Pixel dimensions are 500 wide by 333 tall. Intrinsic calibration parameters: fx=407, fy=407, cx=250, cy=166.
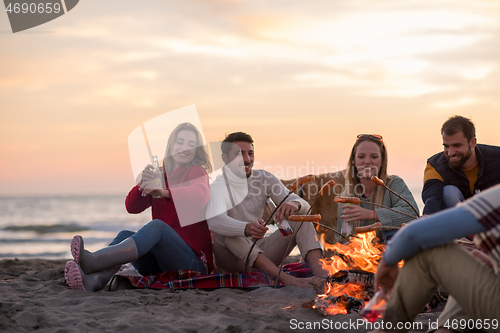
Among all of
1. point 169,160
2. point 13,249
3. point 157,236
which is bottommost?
point 13,249

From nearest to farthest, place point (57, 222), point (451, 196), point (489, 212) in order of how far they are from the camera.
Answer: point (489, 212), point (451, 196), point (57, 222)

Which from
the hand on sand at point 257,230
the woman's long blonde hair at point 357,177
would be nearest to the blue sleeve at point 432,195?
the woman's long blonde hair at point 357,177

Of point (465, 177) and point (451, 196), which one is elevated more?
point (465, 177)

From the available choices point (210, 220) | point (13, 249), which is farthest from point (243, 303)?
point (13, 249)

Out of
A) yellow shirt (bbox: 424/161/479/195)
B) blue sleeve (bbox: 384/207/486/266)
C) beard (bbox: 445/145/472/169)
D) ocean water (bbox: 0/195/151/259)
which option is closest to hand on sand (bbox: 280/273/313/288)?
yellow shirt (bbox: 424/161/479/195)

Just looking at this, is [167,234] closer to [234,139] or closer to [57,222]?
[234,139]

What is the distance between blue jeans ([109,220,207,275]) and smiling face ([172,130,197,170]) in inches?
27.3

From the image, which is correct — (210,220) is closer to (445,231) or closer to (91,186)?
(445,231)

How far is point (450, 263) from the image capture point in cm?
151

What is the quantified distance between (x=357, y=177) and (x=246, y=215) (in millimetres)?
1060

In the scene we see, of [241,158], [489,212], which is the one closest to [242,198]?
[241,158]

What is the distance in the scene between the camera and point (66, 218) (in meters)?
16.4

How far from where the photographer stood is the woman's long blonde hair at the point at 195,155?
3.73 metres

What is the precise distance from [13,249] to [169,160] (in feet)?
25.8
